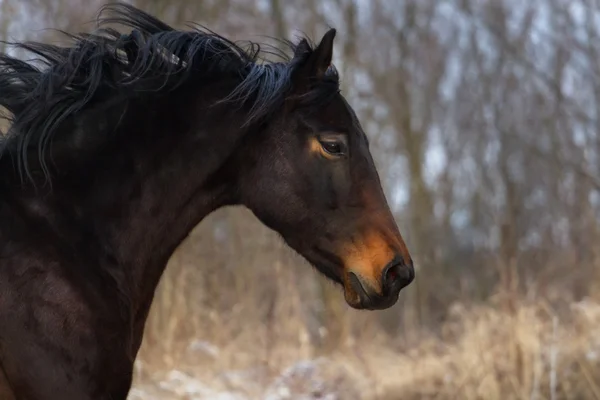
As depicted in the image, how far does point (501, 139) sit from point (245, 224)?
671 cm

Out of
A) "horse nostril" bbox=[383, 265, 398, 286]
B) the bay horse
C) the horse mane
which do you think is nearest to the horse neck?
the bay horse

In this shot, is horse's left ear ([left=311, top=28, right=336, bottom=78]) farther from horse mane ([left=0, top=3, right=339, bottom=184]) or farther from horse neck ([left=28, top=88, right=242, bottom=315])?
horse neck ([left=28, top=88, right=242, bottom=315])

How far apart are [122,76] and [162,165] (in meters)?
0.43

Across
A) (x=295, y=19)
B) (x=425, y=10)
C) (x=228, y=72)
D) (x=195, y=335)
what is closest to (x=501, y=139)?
(x=425, y=10)

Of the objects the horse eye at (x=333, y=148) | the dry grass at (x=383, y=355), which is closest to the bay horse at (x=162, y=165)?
the horse eye at (x=333, y=148)

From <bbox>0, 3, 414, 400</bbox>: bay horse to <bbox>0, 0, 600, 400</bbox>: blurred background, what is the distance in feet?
3.01

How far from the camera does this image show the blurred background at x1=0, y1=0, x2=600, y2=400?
24.2 feet

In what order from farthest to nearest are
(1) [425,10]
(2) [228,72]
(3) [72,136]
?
(1) [425,10] < (2) [228,72] < (3) [72,136]

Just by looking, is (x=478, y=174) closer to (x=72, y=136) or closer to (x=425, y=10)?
(x=425, y=10)

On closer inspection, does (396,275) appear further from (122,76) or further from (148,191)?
(122,76)

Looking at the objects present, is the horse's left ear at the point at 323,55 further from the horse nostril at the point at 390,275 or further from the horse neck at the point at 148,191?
the horse nostril at the point at 390,275

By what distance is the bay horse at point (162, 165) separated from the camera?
119 inches

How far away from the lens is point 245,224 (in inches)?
523

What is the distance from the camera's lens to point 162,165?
10.8 feet
